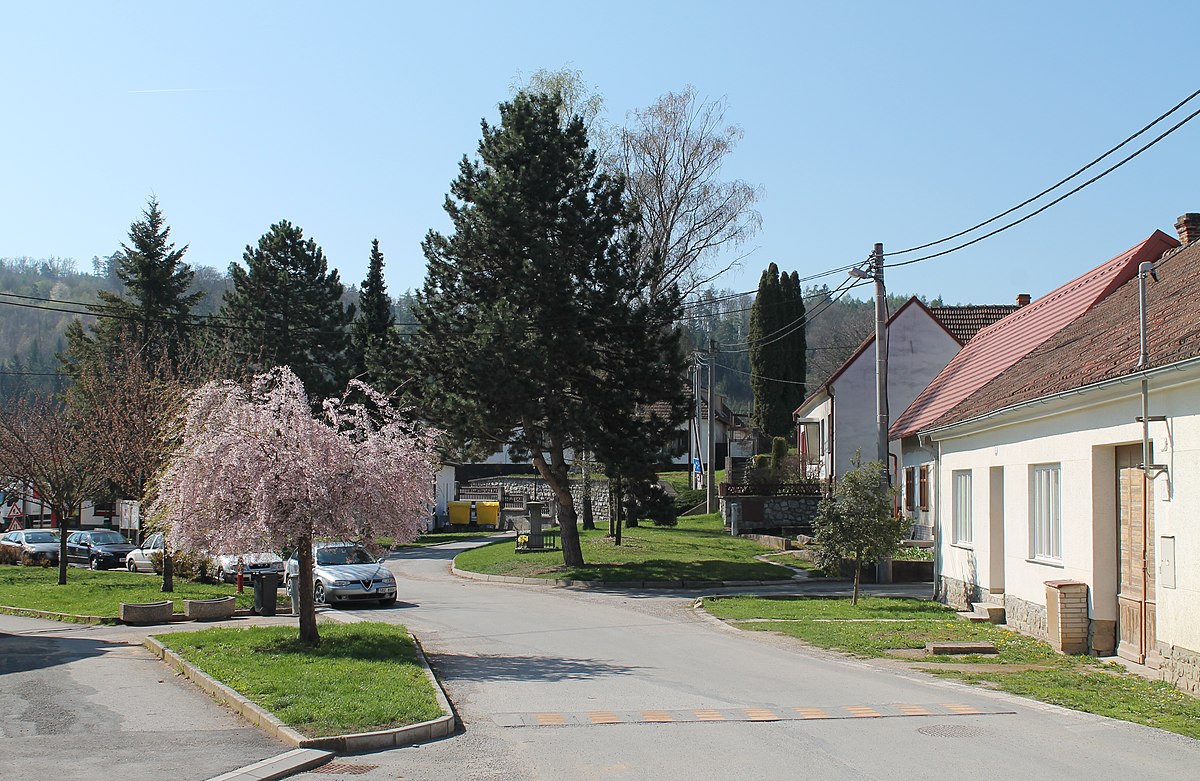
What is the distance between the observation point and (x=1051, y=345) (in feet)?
65.9

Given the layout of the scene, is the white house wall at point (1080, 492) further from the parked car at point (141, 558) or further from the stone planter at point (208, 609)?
the parked car at point (141, 558)

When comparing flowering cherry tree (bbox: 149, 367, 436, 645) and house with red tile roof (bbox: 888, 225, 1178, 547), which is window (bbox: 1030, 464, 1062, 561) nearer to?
house with red tile roof (bbox: 888, 225, 1178, 547)

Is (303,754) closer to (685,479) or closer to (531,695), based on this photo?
(531,695)

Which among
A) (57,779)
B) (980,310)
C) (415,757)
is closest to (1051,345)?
(415,757)

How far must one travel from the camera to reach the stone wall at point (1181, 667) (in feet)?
38.7

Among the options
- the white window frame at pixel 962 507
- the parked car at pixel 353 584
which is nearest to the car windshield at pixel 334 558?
the parked car at pixel 353 584

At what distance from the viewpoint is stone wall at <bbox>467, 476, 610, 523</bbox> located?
177 ft

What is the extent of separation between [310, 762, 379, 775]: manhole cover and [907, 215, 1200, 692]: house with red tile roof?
9.12m

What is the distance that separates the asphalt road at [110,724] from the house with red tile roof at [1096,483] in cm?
1034

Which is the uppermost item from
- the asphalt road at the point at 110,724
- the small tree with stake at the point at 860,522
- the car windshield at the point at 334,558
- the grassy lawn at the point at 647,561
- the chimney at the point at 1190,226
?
the chimney at the point at 1190,226

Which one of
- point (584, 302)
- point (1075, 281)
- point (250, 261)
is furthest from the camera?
point (250, 261)

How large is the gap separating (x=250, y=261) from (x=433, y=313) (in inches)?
994

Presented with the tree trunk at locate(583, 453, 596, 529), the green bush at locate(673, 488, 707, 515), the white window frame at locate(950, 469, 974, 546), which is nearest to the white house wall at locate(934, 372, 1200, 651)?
the white window frame at locate(950, 469, 974, 546)

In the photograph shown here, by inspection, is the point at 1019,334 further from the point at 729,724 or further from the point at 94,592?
the point at 94,592
